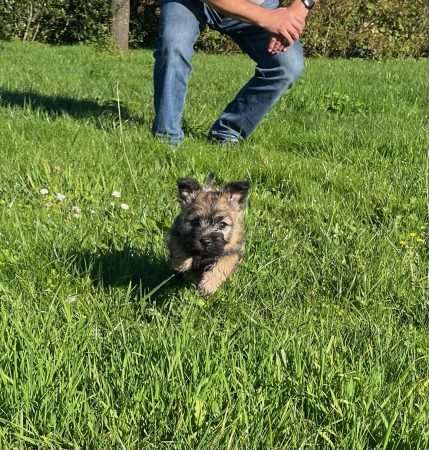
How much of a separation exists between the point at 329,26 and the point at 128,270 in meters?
19.4

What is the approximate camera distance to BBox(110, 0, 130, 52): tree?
1992cm

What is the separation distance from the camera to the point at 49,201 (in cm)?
455

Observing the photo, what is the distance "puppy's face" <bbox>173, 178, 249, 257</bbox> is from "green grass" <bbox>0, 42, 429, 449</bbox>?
0.25 metres

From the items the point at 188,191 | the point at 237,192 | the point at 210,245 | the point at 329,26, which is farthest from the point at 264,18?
the point at 329,26

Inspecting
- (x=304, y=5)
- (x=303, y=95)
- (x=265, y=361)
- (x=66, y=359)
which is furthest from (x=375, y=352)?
(x=303, y=95)

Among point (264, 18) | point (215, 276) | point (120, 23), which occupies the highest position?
point (264, 18)

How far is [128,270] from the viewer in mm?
3666

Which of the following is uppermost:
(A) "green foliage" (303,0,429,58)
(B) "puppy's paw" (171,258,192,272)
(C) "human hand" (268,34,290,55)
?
(C) "human hand" (268,34,290,55)

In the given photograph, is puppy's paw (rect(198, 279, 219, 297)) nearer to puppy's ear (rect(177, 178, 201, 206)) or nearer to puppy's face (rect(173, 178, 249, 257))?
puppy's face (rect(173, 178, 249, 257))

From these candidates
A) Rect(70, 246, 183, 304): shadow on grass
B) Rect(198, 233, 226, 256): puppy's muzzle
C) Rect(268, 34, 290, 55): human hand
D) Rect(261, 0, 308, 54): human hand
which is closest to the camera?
Rect(198, 233, 226, 256): puppy's muzzle

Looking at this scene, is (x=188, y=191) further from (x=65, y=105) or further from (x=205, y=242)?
(x=65, y=105)

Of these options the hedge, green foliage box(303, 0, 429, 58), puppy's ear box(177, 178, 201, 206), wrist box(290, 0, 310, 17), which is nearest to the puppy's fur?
puppy's ear box(177, 178, 201, 206)

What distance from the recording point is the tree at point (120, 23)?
19.9m

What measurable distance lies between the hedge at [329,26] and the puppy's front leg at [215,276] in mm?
18842
